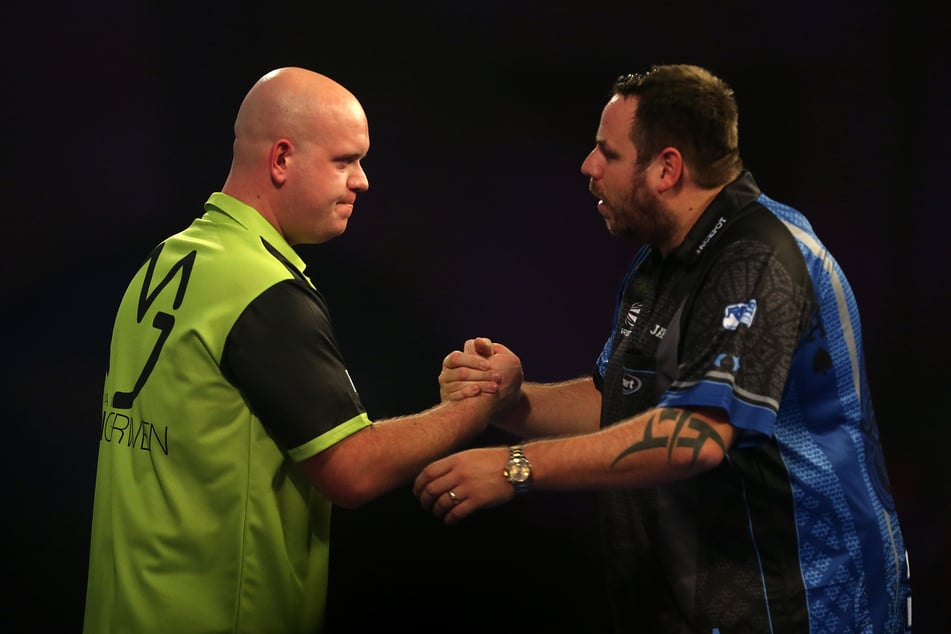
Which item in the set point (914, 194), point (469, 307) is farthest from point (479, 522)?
point (914, 194)

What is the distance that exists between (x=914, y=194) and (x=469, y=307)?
1334mm

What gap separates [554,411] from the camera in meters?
2.51

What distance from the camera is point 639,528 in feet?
6.86

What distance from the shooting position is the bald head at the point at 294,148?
2064mm

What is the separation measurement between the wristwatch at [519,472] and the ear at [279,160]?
0.72 m

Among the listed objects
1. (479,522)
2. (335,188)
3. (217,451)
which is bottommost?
(479,522)

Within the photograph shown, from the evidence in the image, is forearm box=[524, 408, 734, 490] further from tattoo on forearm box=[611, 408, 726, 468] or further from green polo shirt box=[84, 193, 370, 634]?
green polo shirt box=[84, 193, 370, 634]

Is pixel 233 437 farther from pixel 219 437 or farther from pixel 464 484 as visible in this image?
pixel 464 484

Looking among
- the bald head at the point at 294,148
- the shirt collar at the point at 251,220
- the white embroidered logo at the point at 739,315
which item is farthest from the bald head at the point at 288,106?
the white embroidered logo at the point at 739,315

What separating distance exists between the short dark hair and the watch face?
0.68 metres

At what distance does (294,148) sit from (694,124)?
0.80 meters

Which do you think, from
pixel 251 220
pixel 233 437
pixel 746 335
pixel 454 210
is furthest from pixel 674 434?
pixel 454 210

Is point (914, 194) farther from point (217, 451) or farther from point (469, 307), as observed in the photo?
point (217, 451)

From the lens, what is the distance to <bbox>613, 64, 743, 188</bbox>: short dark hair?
2078mm
